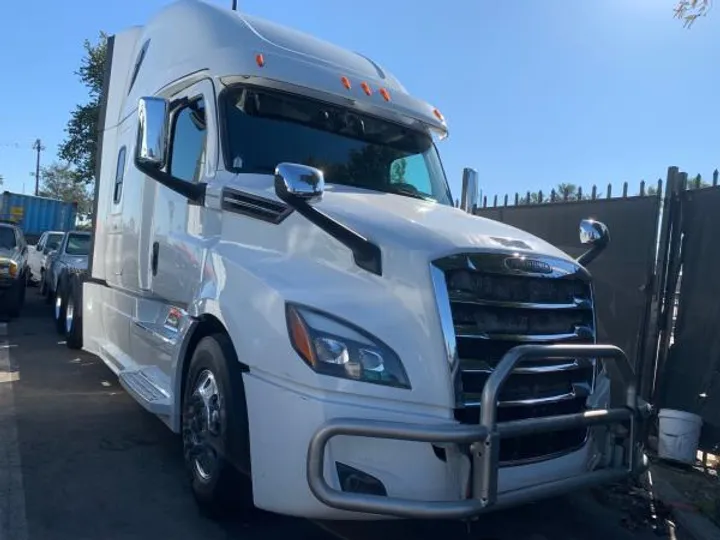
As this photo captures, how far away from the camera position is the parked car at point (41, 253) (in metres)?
16.6

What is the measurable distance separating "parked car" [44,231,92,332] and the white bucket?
7.17 meters

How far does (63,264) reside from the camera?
1134cm

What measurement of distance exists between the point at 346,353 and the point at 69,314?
7845 mm

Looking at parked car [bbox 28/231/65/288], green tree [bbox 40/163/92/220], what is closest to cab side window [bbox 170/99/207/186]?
parked car [bbox 28/231/65/288]

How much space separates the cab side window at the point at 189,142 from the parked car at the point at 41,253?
37.8 ft

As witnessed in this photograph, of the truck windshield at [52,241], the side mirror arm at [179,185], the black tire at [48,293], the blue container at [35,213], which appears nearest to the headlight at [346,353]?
the side mirror arm at [179,185]

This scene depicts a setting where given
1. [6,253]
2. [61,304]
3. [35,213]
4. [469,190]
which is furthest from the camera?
[35,213]

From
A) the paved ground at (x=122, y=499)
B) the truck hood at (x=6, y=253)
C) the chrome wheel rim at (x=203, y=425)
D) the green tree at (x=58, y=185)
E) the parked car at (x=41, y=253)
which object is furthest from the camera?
the green tree at (x=58, y=185)

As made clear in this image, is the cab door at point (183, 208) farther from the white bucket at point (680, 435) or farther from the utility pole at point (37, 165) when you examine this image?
the utility pole at point (37, 165)

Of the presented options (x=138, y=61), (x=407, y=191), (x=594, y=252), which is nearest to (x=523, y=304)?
(x=594, y=252)

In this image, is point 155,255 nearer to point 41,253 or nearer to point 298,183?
point 298,183

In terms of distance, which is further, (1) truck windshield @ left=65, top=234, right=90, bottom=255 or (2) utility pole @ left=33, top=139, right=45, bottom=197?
(2) utility pole @ left=33, top=139, right=45, bottom=197

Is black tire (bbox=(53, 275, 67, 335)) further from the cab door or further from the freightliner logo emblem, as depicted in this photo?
the freightliner logo emblem

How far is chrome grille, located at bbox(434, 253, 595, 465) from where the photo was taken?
10.7 ft
